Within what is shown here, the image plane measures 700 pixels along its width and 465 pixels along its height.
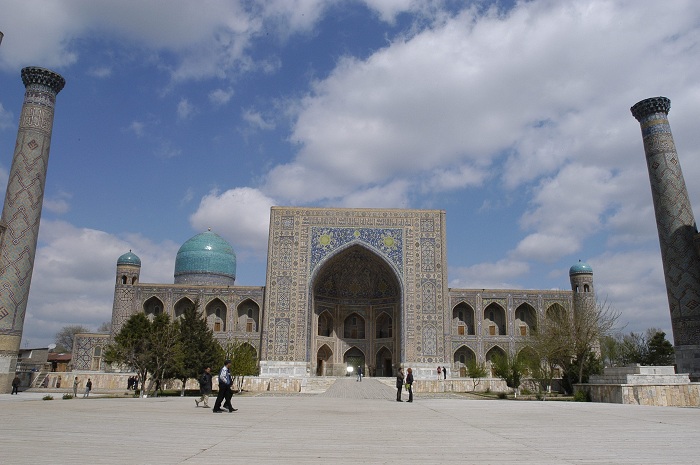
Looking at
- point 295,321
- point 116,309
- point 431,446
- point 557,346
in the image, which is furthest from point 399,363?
point 431,446

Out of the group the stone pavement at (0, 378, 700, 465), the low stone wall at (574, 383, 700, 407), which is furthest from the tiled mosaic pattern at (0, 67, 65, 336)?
the low stone wall at (574, 383, 700, 407)

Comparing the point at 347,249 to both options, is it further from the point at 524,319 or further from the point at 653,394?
the point at 653,394

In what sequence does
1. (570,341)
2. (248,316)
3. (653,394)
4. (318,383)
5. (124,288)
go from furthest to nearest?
(248,316) → (124,288) → (318,383) → (570,341) → (653,394)

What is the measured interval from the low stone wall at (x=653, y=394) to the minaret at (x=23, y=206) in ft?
61.2

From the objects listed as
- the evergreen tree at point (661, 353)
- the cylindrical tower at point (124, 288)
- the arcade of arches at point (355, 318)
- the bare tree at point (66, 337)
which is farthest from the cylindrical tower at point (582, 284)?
the bare tree at point (66, 337)

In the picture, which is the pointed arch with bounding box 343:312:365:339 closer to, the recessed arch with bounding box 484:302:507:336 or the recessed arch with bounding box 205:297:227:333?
the recessed arch with bounding box 205:297:227:333

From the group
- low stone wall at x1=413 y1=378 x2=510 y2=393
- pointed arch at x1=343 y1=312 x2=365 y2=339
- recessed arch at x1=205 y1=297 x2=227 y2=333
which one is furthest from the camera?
pointed arch at x1=343 y1=312 x2=365 y2=339

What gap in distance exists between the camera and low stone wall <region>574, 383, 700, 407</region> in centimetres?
1210

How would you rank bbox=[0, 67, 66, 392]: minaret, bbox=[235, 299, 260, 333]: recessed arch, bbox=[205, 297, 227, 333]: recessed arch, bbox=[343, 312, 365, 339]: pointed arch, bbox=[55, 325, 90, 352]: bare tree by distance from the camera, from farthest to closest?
bbox=[55, 325, 90, 352]: bare tree < bbox=[343, 312, 365, 339]: pointed arch < bbox=[205, 297, 227, 333]: recessed arch < bbox=[235, 299, 260, 333]: recessed arch < bbox=[0, 67, 66, 392]: minaret

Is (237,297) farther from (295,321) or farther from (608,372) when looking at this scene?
(608,372)

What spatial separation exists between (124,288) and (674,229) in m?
27.4

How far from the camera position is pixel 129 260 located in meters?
32.0

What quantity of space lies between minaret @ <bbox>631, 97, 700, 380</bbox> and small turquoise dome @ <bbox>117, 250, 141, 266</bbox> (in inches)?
1058

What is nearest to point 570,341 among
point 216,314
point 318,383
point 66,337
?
point 318,383
